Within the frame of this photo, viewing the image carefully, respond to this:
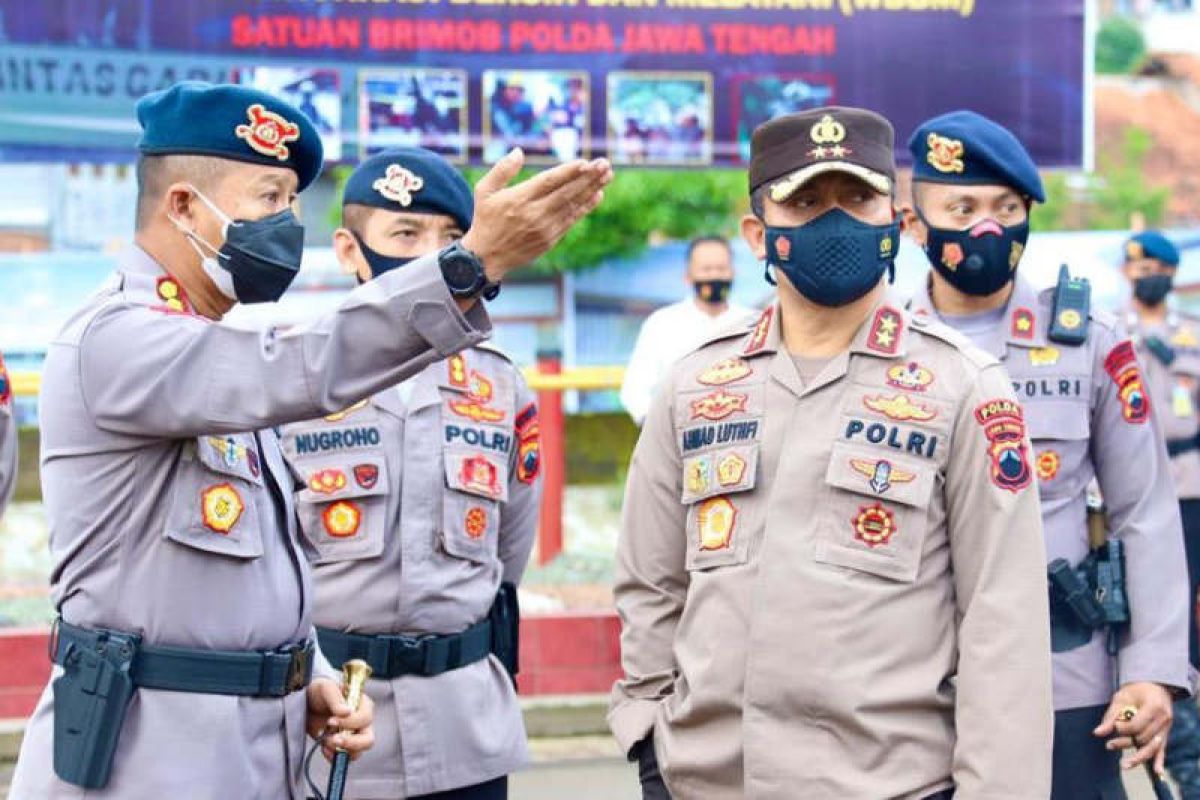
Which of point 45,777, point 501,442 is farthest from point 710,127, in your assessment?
point 45,777

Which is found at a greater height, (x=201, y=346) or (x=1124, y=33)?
(x=1124, y=33)

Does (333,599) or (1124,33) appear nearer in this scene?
(333,599)

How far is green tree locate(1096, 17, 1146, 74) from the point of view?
32156 mm

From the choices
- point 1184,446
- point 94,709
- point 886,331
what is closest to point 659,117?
point 1184,446

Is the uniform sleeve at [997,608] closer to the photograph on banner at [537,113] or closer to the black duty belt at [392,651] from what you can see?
the black duty belt at [392,651]

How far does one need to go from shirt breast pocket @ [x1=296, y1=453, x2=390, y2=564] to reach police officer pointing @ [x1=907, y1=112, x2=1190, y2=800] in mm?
1427

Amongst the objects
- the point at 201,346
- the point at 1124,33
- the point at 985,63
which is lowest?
the point at 201,346

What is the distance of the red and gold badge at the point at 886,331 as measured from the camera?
352 centimetres

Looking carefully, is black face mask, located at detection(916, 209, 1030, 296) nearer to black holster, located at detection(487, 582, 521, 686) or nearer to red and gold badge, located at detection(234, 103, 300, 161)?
black holster, located at detection(487, 582, 521, 686)

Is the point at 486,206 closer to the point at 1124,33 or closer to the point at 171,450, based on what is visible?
the point at 171,450

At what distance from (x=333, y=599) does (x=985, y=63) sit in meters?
5.90

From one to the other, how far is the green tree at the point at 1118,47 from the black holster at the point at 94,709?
3066cm

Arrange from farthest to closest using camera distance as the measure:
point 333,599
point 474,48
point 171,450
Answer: point 474,48
point 333,599
point 171,450

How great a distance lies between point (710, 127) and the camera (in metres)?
9.15
